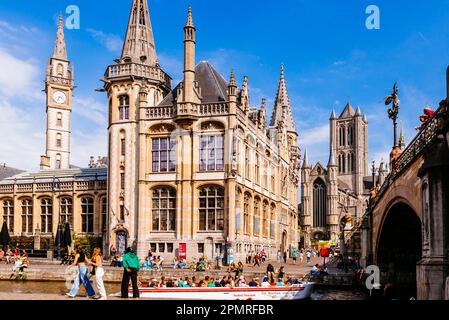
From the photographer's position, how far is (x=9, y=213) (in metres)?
68.9

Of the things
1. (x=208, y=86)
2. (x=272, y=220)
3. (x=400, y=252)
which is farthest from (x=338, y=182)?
(x=400, y=252)

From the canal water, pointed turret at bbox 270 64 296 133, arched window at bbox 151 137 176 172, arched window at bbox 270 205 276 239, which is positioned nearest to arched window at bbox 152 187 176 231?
arched window at bbox 151 137 176 172

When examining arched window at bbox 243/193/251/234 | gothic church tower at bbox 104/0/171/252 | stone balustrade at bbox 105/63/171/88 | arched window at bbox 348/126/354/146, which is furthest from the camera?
arched window at bbox 348/126/354/146

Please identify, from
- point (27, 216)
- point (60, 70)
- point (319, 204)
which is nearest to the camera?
point (27, 216)

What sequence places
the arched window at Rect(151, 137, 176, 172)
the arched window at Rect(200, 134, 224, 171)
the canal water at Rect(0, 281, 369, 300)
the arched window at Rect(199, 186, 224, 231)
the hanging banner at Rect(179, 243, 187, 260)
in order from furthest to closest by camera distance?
the arched window at Rect(151, 137, 176, 172) < the arched window at Rect(200, 134, 224, 171) < the arched window at Rect(199, 186, 224, 231) < the hanging banner at Rect(179, 243, 187, 260) < the canal water at Rect(0, 281, 369, 300)

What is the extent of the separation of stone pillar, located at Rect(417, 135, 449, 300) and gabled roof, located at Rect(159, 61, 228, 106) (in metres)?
36.8

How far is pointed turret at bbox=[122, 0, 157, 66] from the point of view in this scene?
194 ft

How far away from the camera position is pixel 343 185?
172 m

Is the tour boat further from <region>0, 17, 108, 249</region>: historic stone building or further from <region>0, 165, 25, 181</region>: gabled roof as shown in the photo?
<region>0, 165, 25, 181</region>: gabled roof

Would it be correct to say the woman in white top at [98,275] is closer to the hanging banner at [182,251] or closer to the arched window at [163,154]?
the hanging banner at [182,251]

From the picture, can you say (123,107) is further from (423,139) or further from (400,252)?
(423,139)

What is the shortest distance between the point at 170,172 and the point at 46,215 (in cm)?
2134
